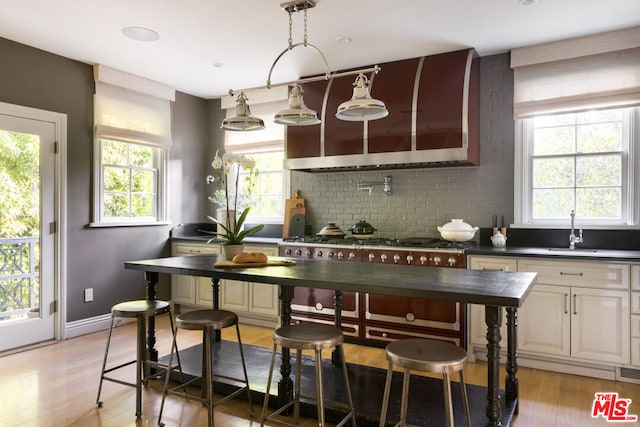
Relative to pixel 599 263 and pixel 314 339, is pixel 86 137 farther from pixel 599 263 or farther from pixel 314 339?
pixel 599 263

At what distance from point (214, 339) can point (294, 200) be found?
1.97 meters

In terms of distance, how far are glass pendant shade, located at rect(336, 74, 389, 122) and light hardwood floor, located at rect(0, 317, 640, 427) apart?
192 centimetres

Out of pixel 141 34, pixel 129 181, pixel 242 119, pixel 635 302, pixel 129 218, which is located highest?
pixel 141 34

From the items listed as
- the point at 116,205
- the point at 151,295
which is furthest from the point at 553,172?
the point at 116,205

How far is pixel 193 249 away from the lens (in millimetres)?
5254

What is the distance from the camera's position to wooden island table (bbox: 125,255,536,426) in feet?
6.47

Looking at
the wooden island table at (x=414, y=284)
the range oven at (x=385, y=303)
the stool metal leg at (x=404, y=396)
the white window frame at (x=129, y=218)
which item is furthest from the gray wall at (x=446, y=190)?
the stool metal leg at (x=404, y=396)

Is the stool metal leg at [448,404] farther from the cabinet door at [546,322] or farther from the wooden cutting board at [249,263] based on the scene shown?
the cabinet door at [546,322]

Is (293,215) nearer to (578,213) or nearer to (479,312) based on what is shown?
(479,312)

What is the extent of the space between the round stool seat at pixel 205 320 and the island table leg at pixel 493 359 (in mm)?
1442

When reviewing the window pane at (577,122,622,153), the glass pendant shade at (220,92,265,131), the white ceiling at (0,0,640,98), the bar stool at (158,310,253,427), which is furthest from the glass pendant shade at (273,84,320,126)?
the window pane at (577,122,622,153)

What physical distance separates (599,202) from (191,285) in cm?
436

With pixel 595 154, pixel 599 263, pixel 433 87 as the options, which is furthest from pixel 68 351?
pixel 595 154

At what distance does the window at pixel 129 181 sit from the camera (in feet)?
15.5
